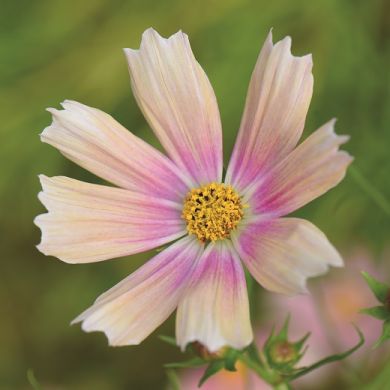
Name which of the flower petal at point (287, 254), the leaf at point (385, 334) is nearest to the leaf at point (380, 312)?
the leaf at point (385, 334)

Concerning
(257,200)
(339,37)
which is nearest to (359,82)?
(339,37)

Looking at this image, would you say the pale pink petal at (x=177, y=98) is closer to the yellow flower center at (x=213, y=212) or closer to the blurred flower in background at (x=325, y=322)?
the yellow flower center at (x=213, y=212)

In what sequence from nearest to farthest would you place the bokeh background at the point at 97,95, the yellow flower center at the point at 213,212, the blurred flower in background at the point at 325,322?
the yellow flower center at the point at 213,212, the blurred flower in background at the point at 325,322, the bokeh background at the point at 97,95

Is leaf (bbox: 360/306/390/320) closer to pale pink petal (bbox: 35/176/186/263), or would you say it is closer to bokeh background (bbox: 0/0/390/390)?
pale pink petal (bbox: 35/176/186/263)

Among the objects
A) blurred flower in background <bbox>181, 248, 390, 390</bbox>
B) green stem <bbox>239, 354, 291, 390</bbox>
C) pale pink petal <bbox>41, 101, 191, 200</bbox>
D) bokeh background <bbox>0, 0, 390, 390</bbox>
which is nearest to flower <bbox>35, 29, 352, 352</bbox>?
pale pink petal <bbox>41, 101, 191, 200</bbox>

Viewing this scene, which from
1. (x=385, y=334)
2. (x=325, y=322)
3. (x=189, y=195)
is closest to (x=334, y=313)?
(x=325, y=322)
